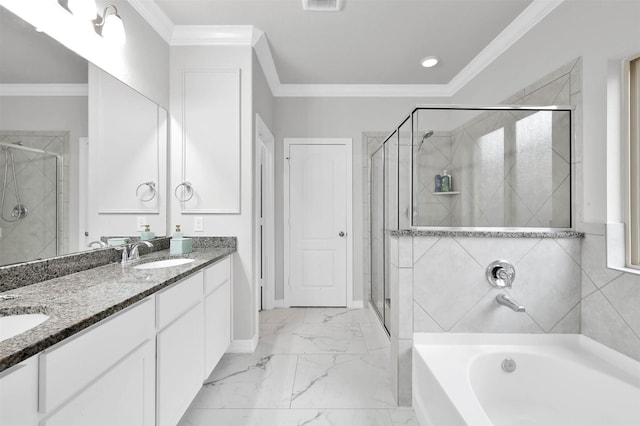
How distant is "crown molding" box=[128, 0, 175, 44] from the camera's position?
1.96 meters

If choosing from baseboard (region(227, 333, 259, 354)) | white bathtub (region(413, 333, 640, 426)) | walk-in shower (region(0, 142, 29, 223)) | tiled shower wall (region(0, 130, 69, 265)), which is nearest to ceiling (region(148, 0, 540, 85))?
tiled shower wall (region(0, 130, 69, 265))

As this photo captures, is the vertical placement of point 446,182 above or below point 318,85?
below

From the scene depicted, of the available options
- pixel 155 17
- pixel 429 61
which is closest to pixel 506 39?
pixel 429 61

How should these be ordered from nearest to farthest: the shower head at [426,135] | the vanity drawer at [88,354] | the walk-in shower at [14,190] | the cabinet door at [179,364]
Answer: the vanity drawer at [88,354] → the walk-in shower at [14,190] → the cabinet door at [179,364] → the shower head at [426,135]

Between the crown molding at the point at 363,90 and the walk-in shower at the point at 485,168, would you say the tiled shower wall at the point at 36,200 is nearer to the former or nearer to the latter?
the walk-in shower at the point at 485,168

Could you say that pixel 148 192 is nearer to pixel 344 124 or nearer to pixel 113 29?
pixel 113 29

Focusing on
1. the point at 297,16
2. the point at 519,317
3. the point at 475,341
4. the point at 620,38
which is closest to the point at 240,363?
the point at 475,341

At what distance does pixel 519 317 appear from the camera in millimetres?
1648

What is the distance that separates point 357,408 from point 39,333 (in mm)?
1577

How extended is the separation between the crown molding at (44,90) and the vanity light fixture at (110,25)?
0.38m

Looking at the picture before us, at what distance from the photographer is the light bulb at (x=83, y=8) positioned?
1.47 meters

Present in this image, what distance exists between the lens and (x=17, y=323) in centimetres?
91

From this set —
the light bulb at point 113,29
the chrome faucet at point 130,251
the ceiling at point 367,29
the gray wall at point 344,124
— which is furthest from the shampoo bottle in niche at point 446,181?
the light bulb at point 113,29

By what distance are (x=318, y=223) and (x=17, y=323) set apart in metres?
2.64
